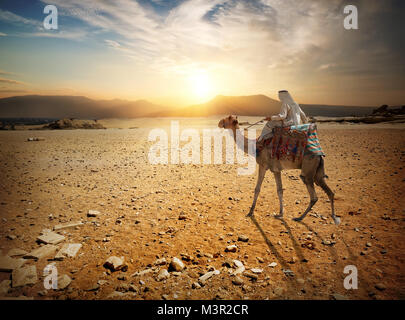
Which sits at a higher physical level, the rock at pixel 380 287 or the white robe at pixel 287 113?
the white robe at pixel 287 113

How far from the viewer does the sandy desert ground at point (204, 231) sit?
3342mm

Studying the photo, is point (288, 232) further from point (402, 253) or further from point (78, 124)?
point (78, 124)

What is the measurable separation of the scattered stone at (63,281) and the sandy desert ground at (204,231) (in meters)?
0.08

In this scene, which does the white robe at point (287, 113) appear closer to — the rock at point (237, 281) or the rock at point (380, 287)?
the rock at point (380, 287)

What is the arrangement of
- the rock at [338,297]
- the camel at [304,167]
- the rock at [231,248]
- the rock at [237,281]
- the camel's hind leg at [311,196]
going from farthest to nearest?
the camel's hind leg at [311,196] < the camel at [304,167] < the rock at [231,248] < the rock at [237,281] < the rock at [338,297]

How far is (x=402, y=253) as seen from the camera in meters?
4.07

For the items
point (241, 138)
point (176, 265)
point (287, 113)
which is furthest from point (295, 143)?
point (176, 265)

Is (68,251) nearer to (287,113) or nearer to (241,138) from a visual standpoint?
(241,138)

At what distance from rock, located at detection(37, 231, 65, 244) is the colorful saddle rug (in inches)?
209

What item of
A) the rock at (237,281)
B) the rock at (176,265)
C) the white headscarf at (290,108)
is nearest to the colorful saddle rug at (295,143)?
the white headscarf at (290,108)

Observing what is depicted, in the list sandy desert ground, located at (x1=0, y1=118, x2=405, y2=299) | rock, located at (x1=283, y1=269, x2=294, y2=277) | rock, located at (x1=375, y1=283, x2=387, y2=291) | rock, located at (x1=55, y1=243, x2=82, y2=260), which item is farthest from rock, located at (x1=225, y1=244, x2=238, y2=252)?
rock, located at (x1=55, y1=243, x2=82, y2=260)

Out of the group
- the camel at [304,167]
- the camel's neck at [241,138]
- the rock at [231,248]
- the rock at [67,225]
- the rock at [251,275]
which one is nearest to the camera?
the rock at [251,275]

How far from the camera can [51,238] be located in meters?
4.53
